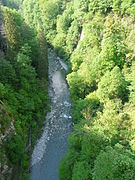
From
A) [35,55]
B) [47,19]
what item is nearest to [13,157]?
[35,55]

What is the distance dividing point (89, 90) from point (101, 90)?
26.9 ft

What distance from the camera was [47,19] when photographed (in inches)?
3433

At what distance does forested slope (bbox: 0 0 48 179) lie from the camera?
33438 millimetres

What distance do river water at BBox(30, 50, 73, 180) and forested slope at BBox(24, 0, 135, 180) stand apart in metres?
4.35

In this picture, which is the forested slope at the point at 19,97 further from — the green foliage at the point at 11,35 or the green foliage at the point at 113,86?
the green foliage at the point at 113,86

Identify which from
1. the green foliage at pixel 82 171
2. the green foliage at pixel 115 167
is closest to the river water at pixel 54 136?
the green foliage at pixel 82 171

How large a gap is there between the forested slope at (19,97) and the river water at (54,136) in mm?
1598

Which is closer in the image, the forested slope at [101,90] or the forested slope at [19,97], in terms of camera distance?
the forested slope at [101,90]

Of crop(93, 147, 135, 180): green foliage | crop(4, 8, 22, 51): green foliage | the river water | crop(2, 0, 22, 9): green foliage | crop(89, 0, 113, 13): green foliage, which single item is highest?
crop(2, 0, 22, 9): green foliage

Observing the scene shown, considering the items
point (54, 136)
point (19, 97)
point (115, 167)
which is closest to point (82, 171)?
point (115, 167)

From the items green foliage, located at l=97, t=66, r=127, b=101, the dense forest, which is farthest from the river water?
green foliage, located at l=97, t=66, r=127, b=101

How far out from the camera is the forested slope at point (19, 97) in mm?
33438

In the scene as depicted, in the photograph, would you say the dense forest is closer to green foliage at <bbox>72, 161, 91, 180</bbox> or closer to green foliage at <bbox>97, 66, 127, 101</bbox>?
green foliage at <bbox>97, 66, 127, 101</bbox>

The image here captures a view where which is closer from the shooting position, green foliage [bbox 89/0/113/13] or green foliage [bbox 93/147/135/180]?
green foliage [bbox 93/147/135/180]
